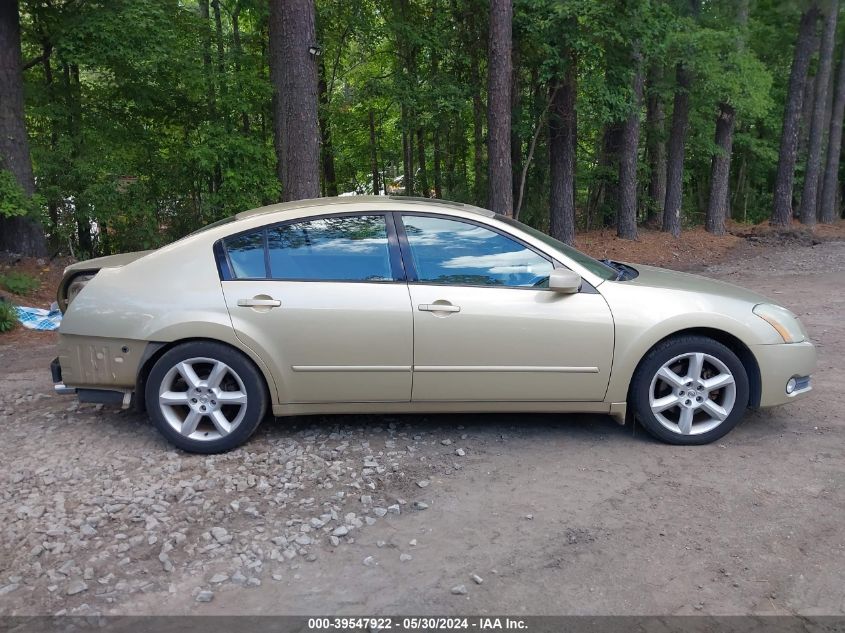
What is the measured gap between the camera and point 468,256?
15.0ft

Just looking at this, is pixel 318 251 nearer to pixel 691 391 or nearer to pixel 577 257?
A: pixel 577 257

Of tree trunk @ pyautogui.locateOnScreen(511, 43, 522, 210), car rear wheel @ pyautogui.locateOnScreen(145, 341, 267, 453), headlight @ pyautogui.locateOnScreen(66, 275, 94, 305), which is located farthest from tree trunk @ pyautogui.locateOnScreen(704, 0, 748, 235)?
headlight @ pyautogui.locateOnScreen(66, 275, 94, 305)

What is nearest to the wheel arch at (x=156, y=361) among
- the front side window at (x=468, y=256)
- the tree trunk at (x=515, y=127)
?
the front side window at (x=468, y=256)

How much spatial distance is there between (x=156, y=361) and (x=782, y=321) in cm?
423

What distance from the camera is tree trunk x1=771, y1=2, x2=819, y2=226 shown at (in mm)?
19969

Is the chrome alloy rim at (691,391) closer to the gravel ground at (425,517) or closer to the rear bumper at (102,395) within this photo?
the gravel ground at (425,517)

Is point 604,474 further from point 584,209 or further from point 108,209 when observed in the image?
point 584,209

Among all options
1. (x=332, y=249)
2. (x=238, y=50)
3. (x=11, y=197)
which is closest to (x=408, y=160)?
(x=238, y=50)

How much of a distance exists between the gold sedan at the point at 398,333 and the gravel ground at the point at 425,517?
0.32m

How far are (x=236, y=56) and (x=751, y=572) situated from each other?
43.8 feet

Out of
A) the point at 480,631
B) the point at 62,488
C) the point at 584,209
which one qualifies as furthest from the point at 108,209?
the point at 584,209

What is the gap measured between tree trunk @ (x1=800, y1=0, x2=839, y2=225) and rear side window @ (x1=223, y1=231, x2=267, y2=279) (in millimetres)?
21035

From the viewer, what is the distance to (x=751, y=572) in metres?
3.15

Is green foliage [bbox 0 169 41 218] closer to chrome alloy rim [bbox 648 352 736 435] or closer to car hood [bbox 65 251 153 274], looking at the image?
car hood [bbox 65 251 153 274]
